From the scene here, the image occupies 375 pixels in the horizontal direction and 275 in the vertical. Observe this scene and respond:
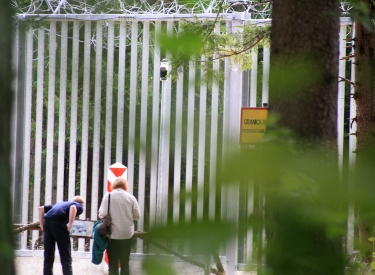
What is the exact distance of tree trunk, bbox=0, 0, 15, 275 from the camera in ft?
2.14

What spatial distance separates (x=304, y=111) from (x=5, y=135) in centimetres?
44

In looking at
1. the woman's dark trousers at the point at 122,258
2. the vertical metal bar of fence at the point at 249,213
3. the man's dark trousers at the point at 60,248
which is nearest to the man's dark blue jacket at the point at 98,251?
the man's dark trousers at the point at 60,248

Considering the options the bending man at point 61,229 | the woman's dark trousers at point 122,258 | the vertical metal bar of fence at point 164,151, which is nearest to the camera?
the vertical metal bar of fence at point 164,151

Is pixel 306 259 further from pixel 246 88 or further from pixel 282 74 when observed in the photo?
pixel 246 88

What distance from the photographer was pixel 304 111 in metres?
0.93

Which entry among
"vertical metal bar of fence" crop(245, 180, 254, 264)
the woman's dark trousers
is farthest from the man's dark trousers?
"vertical metal bar of fence" crop(245, 180, 254, 264)

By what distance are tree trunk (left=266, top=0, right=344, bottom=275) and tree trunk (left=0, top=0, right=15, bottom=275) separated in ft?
0.90

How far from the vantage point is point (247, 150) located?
652mm

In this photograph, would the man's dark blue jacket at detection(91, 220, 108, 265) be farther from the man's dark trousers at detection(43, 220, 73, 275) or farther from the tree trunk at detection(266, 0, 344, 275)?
the tree trunk at detection(266, 0, 344, 275)

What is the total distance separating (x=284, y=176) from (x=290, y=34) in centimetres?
39

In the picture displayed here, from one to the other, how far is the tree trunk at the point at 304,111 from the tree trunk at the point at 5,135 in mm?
275

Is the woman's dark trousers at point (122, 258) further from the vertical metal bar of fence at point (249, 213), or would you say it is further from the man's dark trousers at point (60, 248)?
the man's dark trousers at point (60, 248)

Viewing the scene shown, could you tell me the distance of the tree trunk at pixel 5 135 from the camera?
65cm

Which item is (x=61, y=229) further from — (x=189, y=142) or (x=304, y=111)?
(x=189, y=142)
